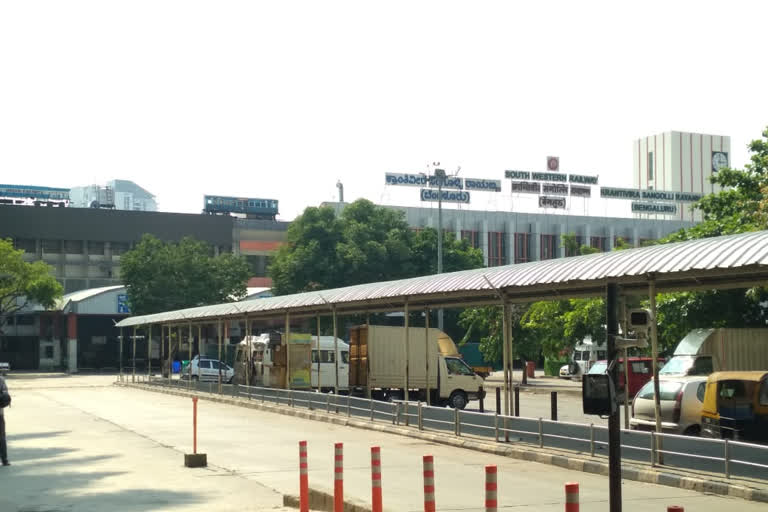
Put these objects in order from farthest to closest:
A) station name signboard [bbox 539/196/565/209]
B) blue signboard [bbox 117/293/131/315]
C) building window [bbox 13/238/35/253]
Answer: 1. station name signboard [bbox 539/196/565/209]
2. building window [bbox 13/238/35/253]
3. blue signboard [bbox 117/293/131/315]

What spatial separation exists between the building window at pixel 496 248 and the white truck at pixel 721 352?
74.3 m

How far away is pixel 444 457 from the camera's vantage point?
1958cm

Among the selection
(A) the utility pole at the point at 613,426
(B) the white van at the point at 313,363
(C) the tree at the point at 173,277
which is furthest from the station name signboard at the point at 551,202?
(A) the utility pole at the point at 613,426

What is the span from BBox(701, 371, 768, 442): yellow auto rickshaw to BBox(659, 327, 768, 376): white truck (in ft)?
42.3

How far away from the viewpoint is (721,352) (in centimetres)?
3241

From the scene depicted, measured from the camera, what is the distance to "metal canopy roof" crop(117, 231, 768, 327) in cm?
1609

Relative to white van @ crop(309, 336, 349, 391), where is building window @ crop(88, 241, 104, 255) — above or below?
above

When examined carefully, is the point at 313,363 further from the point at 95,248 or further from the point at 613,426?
the point at 95,248

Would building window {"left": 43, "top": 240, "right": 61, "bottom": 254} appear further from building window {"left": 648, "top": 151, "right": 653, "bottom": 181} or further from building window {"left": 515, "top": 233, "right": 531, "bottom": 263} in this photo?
building window {"left": 648, "top": 151, "right": 653, "bottom": 181}

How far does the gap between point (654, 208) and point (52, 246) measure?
5990cm

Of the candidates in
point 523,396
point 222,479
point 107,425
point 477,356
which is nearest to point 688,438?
point 222,479

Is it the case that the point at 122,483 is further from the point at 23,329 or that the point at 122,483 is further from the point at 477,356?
the point at 23,329

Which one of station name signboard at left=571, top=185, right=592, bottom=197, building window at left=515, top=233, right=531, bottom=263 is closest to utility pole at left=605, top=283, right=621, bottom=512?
station name signboard at left=571, top=185, right=592, bottom=197

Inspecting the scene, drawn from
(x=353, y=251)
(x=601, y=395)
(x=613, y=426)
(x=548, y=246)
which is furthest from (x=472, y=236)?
(x=613, y=426)
